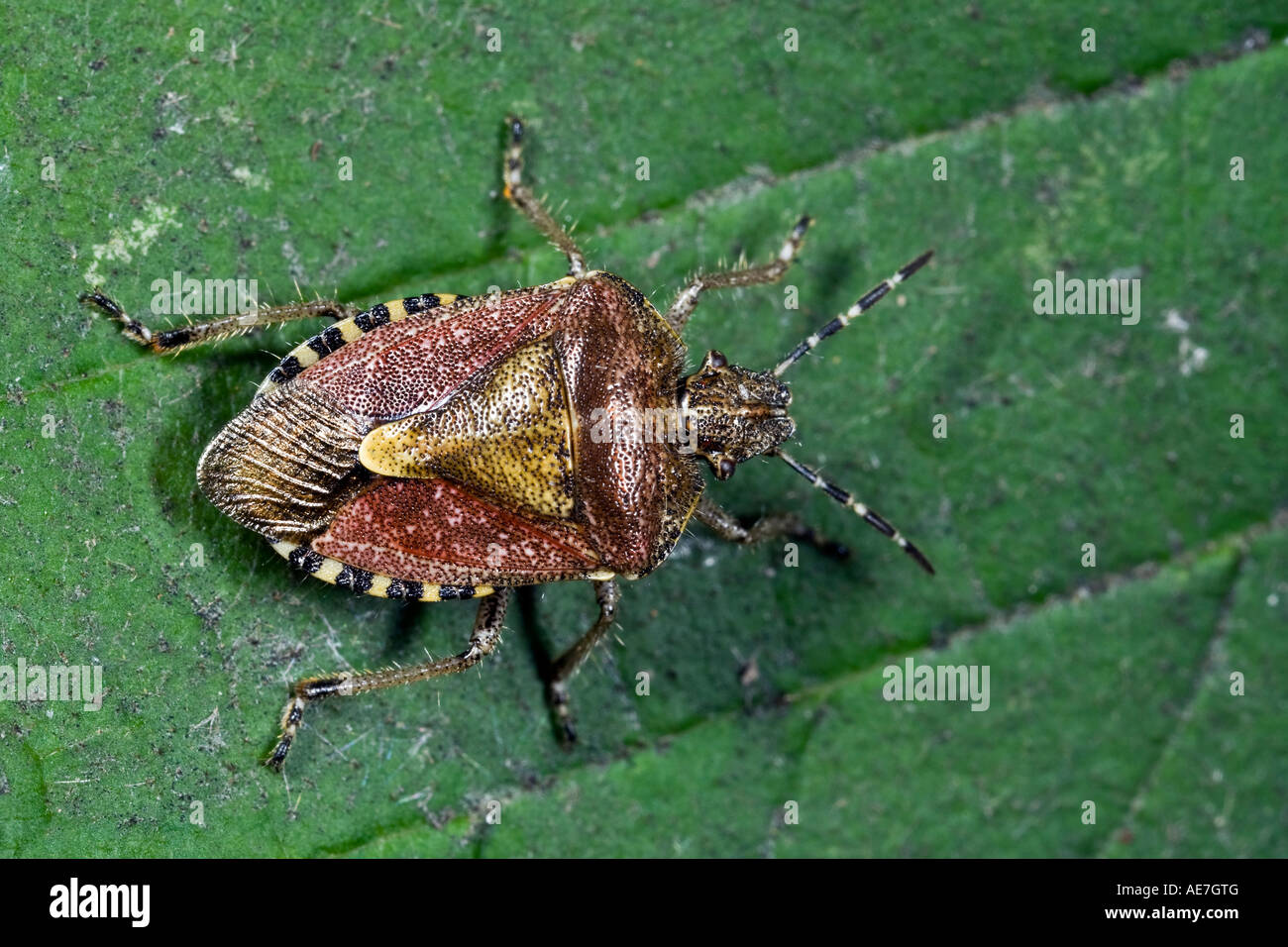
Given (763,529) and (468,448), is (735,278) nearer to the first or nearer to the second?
(763,529)

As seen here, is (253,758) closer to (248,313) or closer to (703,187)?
(248,313)

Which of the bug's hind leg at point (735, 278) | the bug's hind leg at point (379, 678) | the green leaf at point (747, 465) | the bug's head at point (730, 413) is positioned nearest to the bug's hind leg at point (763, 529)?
the green leaf at point (747, 465)

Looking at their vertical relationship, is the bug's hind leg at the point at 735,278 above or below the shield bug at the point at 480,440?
above

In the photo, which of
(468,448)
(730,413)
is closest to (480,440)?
(468,448)

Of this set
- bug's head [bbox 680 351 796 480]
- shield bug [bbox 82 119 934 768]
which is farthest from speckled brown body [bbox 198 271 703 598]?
bug's head [bbox 680 351 796 480]

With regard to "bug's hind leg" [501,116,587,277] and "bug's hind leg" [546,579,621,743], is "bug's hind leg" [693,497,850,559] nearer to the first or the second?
"bug's hind leg" [546,579,621,743]

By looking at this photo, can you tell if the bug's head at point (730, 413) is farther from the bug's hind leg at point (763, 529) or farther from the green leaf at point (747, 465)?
the green leaf at point (747, 465)
